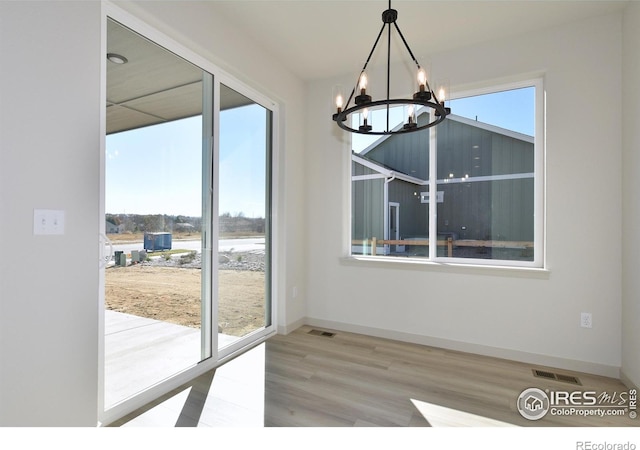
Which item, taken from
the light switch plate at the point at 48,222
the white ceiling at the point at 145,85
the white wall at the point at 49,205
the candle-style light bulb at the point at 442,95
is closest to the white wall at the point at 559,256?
the candle-style light bulb at the point at 442,95

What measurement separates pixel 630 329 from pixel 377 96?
304 cm

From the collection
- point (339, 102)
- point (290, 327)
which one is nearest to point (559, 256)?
point (339, 102)

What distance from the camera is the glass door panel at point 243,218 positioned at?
9.52 ft

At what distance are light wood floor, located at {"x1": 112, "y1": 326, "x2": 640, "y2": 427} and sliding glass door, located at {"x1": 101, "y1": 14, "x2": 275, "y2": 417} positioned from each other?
28 cm

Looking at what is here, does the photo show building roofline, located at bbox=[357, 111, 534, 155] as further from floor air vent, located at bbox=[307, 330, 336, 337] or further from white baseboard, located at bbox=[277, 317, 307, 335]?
white baseboard, located at bbox=[277, 317, 307, 335]

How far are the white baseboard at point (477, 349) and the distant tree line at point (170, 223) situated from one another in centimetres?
133

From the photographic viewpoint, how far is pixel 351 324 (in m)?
3.65

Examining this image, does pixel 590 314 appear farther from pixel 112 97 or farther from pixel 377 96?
pixel 112 97

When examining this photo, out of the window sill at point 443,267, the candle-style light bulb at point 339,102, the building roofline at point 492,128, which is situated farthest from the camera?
the building roofline at point 492,128

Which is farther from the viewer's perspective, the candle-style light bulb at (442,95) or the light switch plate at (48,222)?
the candle-style light bulb at (442,95)

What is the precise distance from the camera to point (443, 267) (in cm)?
322

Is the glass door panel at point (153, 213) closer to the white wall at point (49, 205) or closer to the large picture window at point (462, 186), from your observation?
the white wall at point (49, 205)

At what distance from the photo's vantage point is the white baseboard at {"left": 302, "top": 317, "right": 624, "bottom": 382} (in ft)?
8.71

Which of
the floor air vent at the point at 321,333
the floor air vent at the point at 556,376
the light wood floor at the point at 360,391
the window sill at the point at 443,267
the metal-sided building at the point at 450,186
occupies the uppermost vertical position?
the metal-sided building at the point at 450,186
